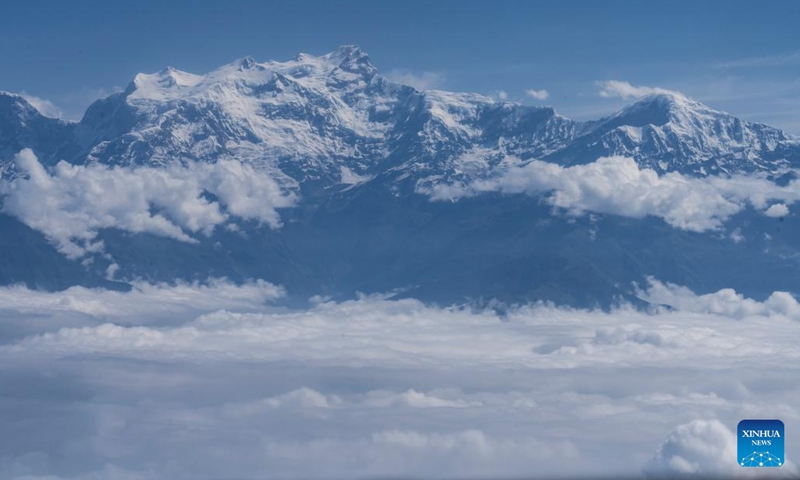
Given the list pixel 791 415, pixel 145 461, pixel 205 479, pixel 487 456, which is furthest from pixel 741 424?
pixel 145 461

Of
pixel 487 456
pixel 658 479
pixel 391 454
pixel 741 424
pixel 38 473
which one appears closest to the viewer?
pixel 741 424

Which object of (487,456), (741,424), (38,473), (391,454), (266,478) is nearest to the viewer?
(741,424)

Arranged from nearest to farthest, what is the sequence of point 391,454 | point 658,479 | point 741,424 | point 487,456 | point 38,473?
point 741,424, point 658,479, point 487,456, point 391,454, point 38,473

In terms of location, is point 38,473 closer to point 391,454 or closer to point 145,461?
point 145,461

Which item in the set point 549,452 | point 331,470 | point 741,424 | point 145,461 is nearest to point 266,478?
point 331,470

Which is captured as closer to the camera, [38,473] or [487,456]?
[487,456]

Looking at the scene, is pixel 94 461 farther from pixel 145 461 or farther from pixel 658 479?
pixel 658 479
